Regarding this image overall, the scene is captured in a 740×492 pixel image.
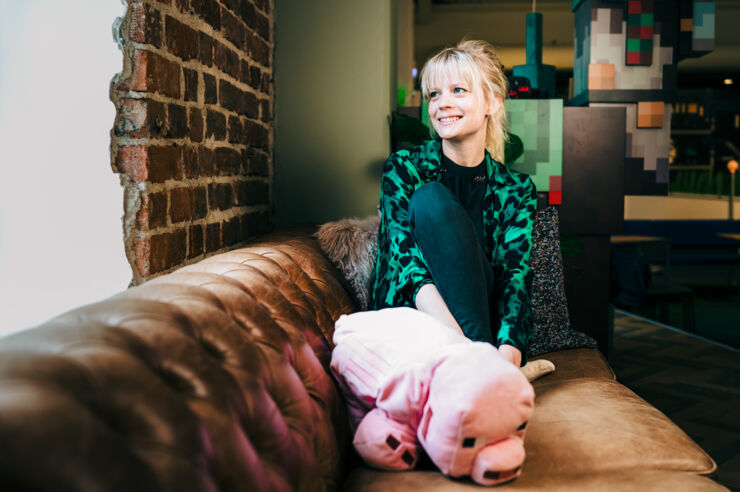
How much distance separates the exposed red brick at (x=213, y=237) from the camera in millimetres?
Result: 1688

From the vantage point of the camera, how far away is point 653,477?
1.14m

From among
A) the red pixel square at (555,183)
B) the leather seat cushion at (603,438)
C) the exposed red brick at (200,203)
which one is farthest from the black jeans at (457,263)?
the red pixel square at (555,183)

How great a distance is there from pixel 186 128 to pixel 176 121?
6 cm

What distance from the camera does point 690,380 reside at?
10.2 feet

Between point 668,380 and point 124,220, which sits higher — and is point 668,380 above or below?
below

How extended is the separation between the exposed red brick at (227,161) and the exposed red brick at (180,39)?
0.97 ft

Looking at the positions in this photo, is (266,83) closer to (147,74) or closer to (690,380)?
(147,74)

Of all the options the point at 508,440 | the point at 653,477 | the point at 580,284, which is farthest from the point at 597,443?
the point at 580,284

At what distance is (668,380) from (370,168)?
188 centimetres

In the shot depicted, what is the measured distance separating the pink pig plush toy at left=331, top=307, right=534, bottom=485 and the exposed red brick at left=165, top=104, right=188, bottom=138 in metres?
0.63

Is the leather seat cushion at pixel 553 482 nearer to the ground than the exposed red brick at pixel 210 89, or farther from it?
nearer to the ground

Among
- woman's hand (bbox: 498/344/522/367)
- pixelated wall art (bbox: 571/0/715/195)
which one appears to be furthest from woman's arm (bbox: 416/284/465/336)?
pixelated wall art (bbox: 571/0/715/195)

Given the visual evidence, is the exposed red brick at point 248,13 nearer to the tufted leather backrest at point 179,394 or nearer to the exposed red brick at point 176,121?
the exposed red brick at point 176,121

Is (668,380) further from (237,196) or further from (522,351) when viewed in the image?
(237,196)
